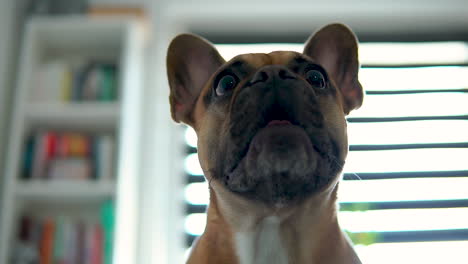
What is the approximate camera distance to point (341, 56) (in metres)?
0.81

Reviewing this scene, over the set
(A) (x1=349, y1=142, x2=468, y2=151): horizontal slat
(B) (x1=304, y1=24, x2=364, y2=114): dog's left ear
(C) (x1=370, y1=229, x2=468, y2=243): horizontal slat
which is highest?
(B) (x1=304, y1=24, x2=364, y2=114): dog's left ear

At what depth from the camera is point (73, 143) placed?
210 centimetres

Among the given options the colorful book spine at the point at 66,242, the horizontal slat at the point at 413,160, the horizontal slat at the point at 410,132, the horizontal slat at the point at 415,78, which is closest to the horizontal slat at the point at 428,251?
the horizontal slat at the point at 413,160

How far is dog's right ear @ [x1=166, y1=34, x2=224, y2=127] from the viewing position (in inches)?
33.1

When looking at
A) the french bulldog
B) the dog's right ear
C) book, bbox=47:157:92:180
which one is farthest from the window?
the french bulldog

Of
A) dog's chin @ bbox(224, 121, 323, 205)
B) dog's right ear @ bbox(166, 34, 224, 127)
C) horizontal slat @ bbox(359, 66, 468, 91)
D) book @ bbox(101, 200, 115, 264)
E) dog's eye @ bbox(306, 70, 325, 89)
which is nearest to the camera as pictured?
dog's chin @ bbox(224, 121, 323, 205)

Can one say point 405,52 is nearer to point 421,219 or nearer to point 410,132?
point 410,132

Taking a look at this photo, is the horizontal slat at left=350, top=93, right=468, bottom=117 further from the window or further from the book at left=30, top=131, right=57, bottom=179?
the book at left=30, top=131, right=57, bottom=179

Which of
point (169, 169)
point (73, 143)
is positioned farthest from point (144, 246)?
point (73, 143)

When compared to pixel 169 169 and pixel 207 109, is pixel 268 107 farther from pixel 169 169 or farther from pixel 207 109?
pixel 169 169

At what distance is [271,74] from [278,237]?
0.71 ft

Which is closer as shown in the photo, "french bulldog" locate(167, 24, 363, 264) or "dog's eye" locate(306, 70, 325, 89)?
"french bulldog" locate(167, 24, 363, 264)

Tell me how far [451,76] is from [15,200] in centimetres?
198

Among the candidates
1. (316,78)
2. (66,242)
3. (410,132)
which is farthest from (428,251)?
(316,78)
